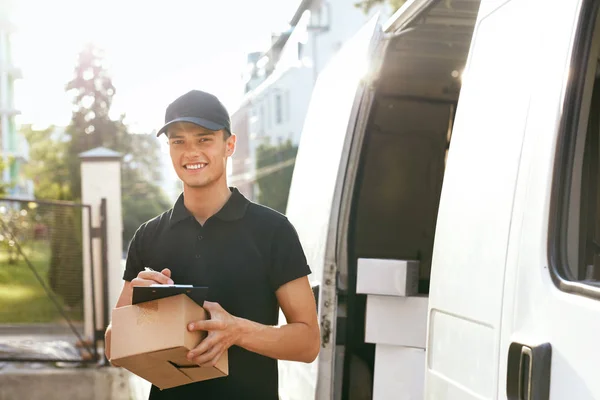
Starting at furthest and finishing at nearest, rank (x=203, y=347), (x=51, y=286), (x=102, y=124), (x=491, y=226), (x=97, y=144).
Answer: (x=102, y=124)
(x=97, y=144)
(x=51, y=286)
(x=203, y=347)
(x=491, y=226)

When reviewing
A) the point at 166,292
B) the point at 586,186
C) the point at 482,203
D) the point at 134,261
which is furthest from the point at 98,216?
the point at 586,186

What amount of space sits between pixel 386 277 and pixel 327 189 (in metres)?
0.45

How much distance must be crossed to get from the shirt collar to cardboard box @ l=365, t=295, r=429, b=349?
145 cm

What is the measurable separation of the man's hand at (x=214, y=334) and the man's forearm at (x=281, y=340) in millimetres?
29

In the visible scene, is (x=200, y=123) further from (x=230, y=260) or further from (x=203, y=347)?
(x=203, y=347)

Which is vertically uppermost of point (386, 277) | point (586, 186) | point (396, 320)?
point (586, 186)

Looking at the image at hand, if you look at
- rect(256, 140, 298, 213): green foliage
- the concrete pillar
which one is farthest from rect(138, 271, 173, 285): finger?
rect(256, 140, 298, 213): green foliage

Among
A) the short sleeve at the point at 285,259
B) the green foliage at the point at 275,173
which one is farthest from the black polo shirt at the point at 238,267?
the green foliage at the point at 275,173

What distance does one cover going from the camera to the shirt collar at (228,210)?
8.02 feet

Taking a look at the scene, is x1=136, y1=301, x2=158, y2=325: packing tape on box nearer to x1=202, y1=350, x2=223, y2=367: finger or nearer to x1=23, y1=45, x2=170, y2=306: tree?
x1=202, y1=350, x2=223, y2=367: finger

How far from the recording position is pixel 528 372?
1.71 m

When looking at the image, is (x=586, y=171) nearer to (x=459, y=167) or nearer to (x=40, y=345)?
(x=459, y=167)

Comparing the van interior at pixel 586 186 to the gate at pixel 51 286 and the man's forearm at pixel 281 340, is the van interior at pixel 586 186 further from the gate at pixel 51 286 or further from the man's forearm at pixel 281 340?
the gate at pixel 51 286

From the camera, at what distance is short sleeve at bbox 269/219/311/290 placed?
237 centimetres
